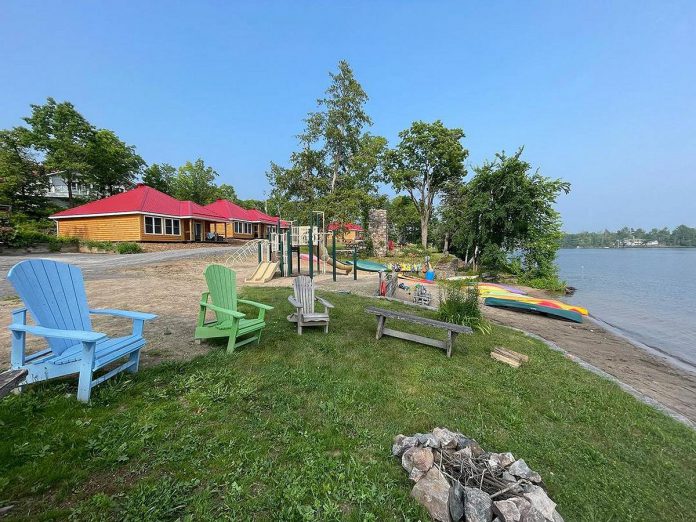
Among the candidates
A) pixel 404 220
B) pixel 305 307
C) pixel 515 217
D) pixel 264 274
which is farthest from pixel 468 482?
pixel 404 220

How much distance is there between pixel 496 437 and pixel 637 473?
114 centimetres

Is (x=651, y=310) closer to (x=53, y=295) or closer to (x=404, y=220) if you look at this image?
(x=53, y=295)

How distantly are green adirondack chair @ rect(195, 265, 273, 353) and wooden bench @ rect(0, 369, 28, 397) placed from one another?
6.27 ft

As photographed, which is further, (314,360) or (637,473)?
(314,360)

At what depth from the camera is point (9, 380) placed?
231 centimetres

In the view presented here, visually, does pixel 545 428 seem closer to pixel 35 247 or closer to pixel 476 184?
pixel 476 184

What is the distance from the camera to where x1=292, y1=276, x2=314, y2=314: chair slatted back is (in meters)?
5.81

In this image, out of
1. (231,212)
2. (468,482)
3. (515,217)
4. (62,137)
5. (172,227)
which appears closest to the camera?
(468,482)

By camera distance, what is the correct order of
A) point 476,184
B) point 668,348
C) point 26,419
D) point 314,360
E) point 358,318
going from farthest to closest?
point 476,184 → point 668,348 → point 358,318 → point 314,360 → point 26,419

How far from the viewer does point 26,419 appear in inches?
100

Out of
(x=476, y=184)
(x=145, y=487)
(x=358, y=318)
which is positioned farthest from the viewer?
(x=476, y=184)

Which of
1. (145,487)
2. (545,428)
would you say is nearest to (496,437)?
(545,428)

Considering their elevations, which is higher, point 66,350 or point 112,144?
point 112,144

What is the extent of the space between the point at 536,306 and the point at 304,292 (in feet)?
29.2
